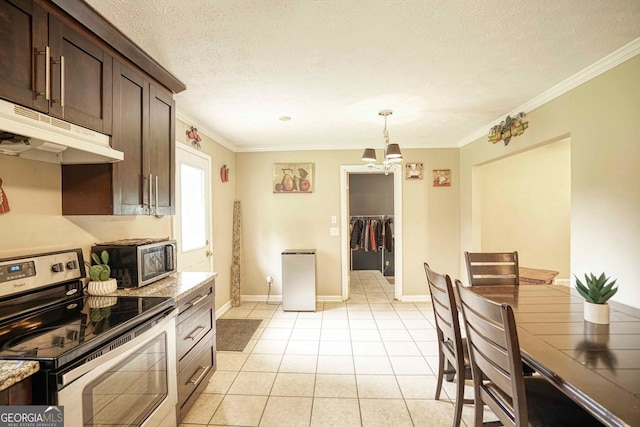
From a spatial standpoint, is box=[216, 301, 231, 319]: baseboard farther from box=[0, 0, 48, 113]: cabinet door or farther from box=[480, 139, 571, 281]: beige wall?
box=[480, 139, 571, 281]: beige wall

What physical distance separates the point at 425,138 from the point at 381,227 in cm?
234

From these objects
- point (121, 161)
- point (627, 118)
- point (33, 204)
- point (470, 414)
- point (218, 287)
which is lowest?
point (470, 414)

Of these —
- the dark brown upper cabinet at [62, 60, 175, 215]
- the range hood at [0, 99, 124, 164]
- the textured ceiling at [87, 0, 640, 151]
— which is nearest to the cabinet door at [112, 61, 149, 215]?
the dark brown upper cabinet at [62, 60, 175, 215]

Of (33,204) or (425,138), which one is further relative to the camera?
(425,138)

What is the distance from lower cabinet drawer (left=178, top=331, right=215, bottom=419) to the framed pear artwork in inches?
97.4

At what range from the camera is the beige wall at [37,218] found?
1398mm

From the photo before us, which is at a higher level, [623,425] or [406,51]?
[406,51]

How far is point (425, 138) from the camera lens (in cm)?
396

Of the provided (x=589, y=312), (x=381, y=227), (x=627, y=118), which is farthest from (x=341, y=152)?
(x=589, y=312)

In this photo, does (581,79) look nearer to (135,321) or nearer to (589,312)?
(589,312)

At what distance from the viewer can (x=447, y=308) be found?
1.73m

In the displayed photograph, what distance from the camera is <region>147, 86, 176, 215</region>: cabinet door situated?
1.98m

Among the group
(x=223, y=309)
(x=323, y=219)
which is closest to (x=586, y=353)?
(x=323, y=219)

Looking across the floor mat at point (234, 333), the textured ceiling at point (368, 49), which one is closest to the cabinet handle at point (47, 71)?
the textured ceiling at point (368, 49)
